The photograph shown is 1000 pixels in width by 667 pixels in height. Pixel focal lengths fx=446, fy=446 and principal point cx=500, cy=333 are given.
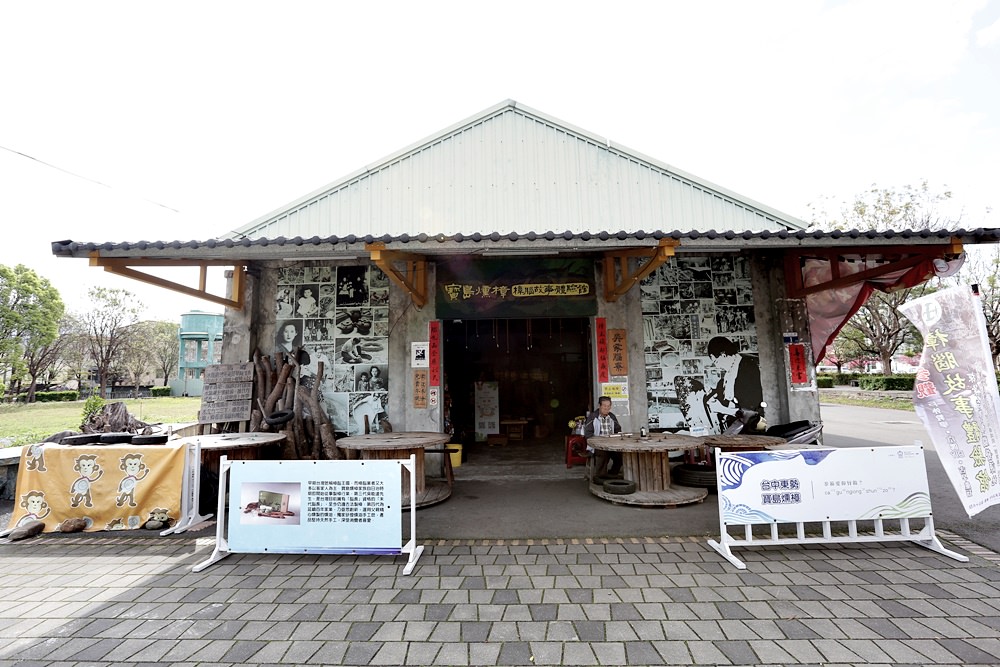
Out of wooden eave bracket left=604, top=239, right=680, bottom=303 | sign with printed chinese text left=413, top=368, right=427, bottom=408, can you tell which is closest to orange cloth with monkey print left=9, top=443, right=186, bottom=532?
sign with printed chinese text left=413, top=368, right=427, bottom=408

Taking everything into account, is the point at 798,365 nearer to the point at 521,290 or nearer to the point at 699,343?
the point at 699,343

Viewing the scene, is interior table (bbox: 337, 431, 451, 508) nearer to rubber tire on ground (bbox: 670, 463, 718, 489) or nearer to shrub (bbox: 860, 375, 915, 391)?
rubber tire on ground (bbox: 670, 463, 718, 489)

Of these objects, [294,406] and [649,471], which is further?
[294,406]

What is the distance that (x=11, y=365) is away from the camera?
22.0 m

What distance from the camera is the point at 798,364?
24.2ft

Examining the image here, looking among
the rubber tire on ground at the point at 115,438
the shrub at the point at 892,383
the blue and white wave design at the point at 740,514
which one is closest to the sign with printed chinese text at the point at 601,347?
the blue and white wave design at the point at 740,514

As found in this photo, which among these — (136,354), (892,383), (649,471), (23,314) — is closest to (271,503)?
(649,471)

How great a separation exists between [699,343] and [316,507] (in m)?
6.34

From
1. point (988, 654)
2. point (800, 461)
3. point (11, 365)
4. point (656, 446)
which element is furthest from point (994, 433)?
point (11, 365)

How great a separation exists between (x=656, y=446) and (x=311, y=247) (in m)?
4.88

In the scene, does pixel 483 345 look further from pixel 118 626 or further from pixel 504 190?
pixel 118 626

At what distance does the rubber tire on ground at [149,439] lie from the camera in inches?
231

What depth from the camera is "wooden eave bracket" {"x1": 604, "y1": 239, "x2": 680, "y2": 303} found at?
5434 mm

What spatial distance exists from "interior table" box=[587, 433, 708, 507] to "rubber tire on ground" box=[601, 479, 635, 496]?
0.10ft
